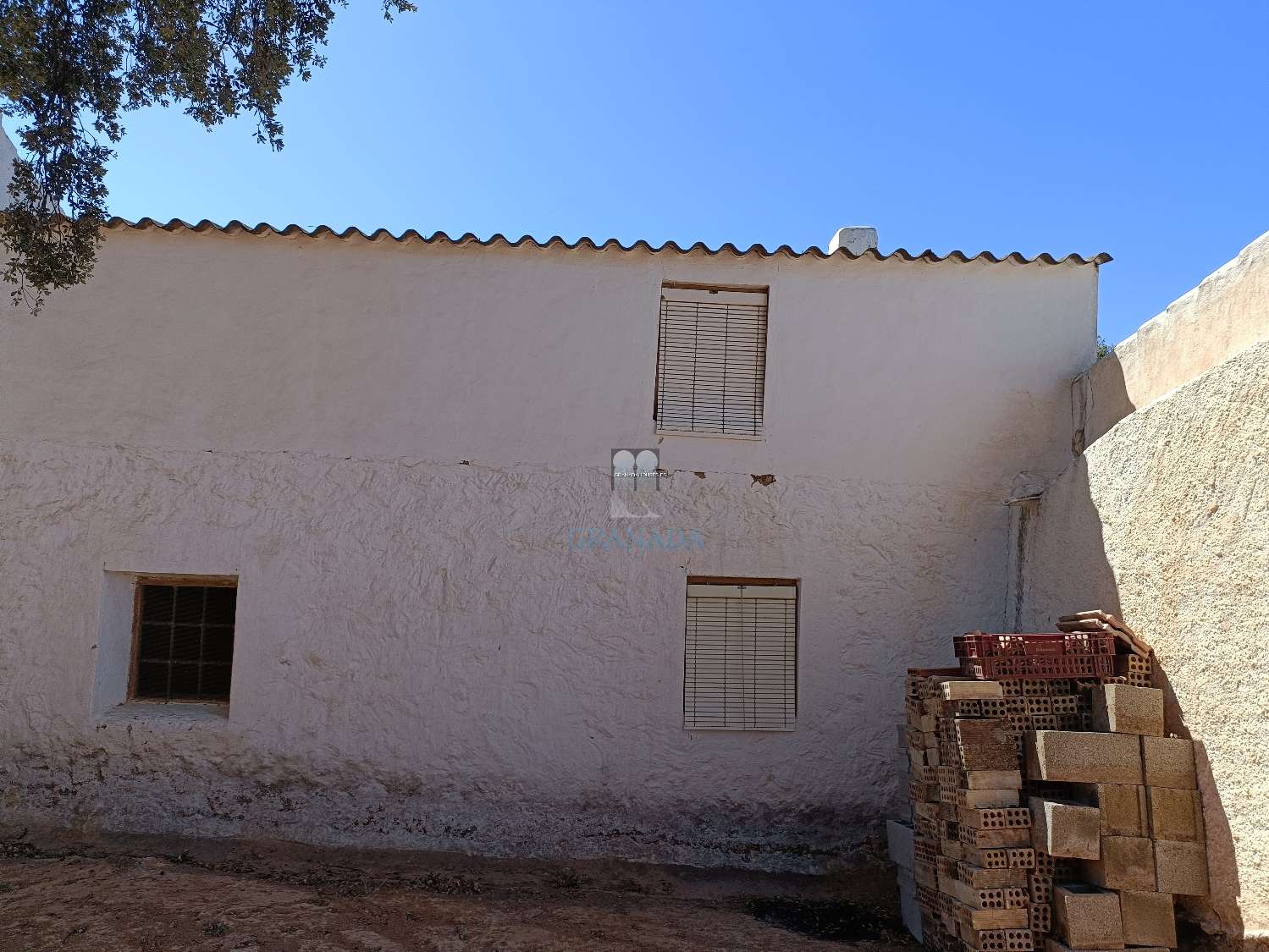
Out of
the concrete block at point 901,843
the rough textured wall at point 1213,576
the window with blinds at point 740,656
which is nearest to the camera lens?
the rough textured wall at point 1213,576

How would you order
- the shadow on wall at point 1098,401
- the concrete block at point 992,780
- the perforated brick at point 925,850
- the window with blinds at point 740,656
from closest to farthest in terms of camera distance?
the concrete block at point 992,780
the perforated brick at point 925,850
the shadow on wall at point 1098,401
the window with blinds at point 740,656

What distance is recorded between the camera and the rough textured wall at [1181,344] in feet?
16.7

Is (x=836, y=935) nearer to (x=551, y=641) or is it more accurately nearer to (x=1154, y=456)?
(x=551, y=641)

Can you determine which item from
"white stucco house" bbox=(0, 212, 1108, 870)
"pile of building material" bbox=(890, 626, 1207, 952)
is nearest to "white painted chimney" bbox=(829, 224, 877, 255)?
"white stucco house" bbox=(0, 212, 1108, 870)

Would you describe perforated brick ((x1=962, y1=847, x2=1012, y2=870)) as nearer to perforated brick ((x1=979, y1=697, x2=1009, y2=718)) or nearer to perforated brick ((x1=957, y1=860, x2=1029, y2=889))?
perforated brick ((x1=957, y1=860, x2=1029, y2=889))

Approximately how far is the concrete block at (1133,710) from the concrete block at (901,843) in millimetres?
A: 1374

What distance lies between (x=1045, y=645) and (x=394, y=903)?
3916 millimetres

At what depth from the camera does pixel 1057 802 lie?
15.7 ft

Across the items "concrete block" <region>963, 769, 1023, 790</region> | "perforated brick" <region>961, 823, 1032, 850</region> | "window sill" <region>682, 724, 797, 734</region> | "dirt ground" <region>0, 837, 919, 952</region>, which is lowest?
"dirt ground" <region>0, 837, 919, 952</region>

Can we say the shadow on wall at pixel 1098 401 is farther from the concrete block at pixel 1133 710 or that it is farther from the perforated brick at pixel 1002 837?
the perforated brick at pixel 1002 837

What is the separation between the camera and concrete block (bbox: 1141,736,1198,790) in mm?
4770

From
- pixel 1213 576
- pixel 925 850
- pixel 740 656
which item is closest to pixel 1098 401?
pixel 1213 576

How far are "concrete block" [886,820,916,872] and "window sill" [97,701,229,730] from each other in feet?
14.6

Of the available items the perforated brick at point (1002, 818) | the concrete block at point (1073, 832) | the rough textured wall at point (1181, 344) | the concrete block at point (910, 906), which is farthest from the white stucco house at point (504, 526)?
the concrete block at point (1073, 832)
